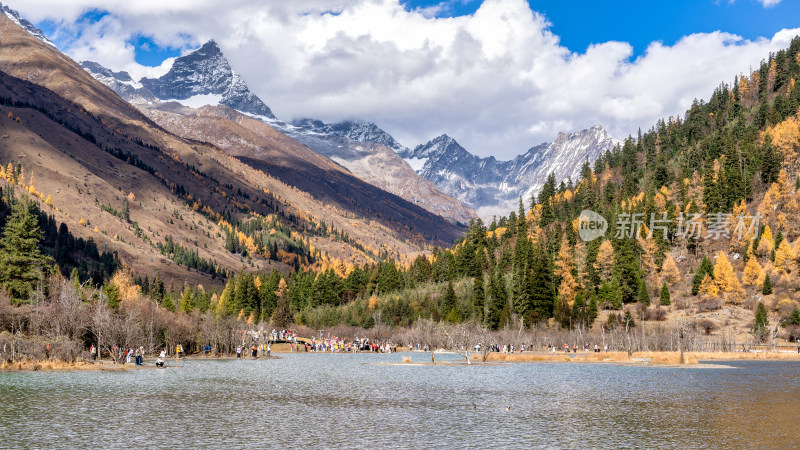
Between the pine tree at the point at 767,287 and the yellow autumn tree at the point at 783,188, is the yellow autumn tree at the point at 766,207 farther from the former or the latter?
the pine tree at the point at 767,287

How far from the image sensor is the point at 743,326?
159750mm

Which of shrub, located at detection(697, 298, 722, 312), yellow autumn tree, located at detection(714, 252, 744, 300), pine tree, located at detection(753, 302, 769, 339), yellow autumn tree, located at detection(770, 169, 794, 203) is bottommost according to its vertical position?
pine tree, located at detection(753, 302, 769, 339)

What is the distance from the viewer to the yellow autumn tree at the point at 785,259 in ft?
557

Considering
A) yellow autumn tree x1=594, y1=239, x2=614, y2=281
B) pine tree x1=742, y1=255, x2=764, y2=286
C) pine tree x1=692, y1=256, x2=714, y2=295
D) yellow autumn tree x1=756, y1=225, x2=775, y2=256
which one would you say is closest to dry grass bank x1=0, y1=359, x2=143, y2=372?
yellow autumn tree x1=594, y1=239, x2=614, y2=281

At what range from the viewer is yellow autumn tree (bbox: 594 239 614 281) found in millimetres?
190375

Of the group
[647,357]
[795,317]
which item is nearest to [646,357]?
[647,357]

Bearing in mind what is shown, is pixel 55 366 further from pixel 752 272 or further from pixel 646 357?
pixel 752 272

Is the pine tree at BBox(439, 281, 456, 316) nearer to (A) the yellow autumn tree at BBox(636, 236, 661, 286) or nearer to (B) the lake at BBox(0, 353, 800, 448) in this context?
(A) the yellow autumn tree at BBox(636, 236, 661, 286)

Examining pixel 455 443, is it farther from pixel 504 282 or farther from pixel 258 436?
pixel 504 282

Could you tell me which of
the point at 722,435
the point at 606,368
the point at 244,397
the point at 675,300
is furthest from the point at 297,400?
the point at 675,300

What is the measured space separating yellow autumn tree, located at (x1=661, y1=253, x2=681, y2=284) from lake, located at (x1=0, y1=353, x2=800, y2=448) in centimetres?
10115

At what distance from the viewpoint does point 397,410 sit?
2092 inches

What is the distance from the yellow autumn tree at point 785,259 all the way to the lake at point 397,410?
3879 inches

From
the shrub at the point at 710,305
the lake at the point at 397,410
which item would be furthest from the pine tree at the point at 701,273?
the lake at the point at 397,410
